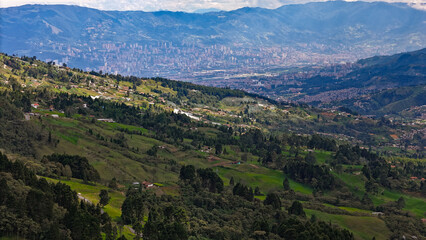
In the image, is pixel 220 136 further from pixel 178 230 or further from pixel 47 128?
pixel 178 230

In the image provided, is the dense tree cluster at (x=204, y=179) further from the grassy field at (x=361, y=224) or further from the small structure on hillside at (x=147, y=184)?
the grassy field at (x=361, y=224)

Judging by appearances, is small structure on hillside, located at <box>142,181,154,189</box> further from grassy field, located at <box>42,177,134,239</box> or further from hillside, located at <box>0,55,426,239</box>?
grassy field, located at <box>42,177,134,239</box>

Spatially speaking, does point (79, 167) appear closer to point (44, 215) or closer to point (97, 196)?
point (97, 196)

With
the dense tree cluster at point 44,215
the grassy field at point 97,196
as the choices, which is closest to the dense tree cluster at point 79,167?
the grassy field at point 97,196

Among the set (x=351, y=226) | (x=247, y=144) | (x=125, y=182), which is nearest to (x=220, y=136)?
(x=247, y=144)

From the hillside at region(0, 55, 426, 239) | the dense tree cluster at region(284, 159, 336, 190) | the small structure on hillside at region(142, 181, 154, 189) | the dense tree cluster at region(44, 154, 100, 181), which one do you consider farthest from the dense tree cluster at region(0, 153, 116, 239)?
the dense tree cluster at region(284, 159, 336, 190)
